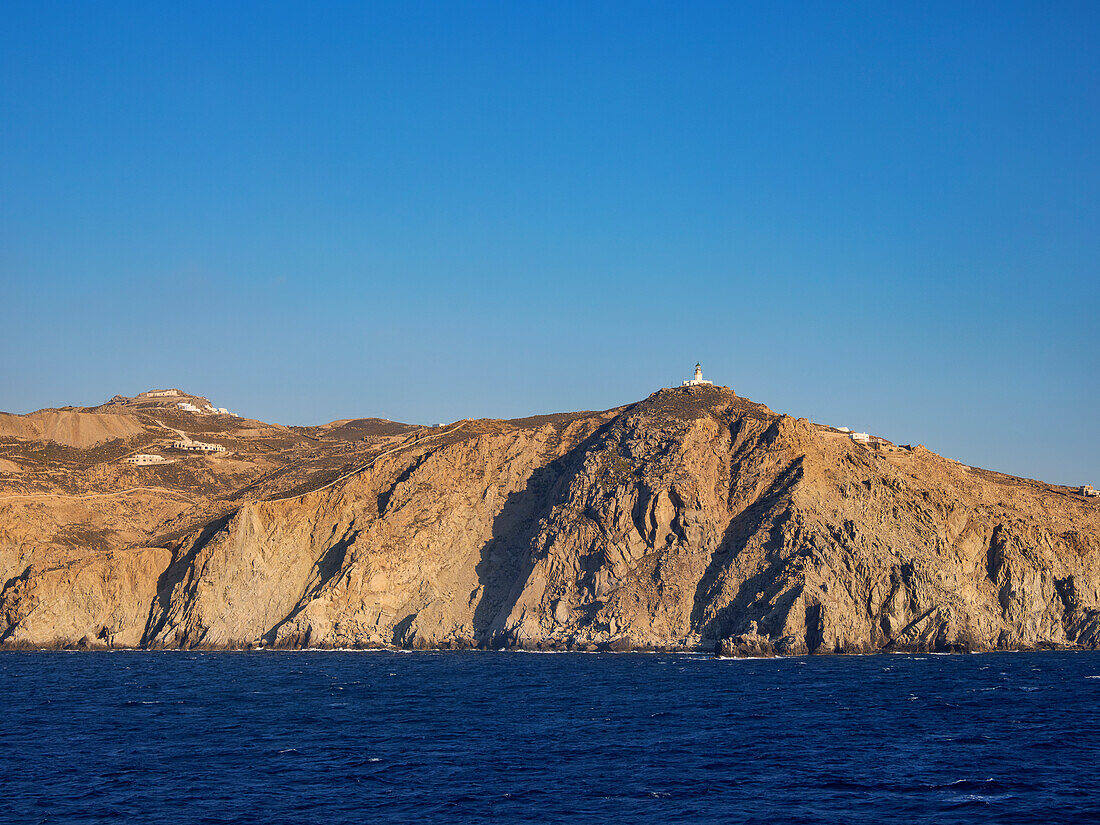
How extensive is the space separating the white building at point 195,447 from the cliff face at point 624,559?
25229mm

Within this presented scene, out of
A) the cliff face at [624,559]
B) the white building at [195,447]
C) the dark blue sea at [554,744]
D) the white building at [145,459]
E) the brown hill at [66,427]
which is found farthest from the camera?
the white building at [195,447]

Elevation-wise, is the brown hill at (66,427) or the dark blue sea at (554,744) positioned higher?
the brown hill at (66,427)

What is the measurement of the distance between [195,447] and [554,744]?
98784 mm

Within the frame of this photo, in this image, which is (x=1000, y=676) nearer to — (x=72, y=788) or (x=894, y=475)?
(x=894, y=475)

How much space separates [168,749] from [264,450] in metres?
94.7

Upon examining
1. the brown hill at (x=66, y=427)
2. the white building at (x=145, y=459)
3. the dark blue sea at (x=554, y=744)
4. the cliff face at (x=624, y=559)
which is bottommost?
the dark blue sea at (x=554, y=744)

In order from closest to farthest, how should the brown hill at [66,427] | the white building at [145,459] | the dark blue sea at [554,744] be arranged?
the dark blue sea at [554,744] < the white building at [145,459] < the brown hill at [66,427]

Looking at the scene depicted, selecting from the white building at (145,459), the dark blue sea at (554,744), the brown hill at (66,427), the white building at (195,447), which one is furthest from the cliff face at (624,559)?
the brown hill at (66,427)

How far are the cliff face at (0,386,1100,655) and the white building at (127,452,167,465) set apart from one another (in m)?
16.5

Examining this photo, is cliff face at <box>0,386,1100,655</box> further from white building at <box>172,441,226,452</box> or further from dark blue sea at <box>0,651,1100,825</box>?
white building at <box>172,441,226,452</box>

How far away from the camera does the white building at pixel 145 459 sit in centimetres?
12675

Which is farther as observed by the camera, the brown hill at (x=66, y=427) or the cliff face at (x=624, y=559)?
the brown hill at (x=66, y=427)

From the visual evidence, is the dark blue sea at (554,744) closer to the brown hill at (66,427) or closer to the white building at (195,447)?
the white building at (195,447)

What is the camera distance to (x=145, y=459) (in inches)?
5025
